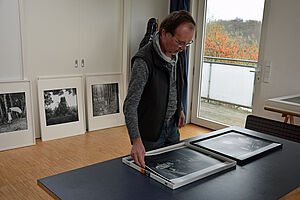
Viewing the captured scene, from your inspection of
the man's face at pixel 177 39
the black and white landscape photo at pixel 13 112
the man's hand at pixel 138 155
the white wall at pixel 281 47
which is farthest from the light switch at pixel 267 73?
the black and white landscape photo at pixel 13 112

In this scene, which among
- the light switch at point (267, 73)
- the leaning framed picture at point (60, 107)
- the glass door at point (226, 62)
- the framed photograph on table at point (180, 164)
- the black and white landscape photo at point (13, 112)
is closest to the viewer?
the framed photograph on table at point (180, 164)

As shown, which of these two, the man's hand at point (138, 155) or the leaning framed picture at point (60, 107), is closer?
the man's hand at point (138, 155)

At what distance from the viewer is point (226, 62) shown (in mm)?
4246

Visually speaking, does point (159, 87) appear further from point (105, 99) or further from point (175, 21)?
point (105, 99)

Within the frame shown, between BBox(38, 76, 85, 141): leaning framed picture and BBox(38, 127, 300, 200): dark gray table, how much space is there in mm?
2670

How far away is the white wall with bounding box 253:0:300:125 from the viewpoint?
3.37m

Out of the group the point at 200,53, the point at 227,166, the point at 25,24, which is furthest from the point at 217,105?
the point at 227,166

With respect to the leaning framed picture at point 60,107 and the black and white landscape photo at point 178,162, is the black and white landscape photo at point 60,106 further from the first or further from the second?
the black and white landscape photo at point 178,162

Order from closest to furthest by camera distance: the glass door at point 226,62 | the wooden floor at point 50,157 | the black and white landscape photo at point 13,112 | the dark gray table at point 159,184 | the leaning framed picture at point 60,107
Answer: the dark gray table at point 159,184, the wooden floor at point 50,157, the black and white landscape photo at point 13,112, the leaning framed picture at point 60,107, the glass door at point 226,62

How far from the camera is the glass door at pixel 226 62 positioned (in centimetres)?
392

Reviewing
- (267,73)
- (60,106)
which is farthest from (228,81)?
(60,106)

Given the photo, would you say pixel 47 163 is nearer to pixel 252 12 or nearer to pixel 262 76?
pixel 262 76

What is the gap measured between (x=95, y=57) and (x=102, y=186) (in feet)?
10.6

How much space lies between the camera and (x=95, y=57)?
4215 mm
